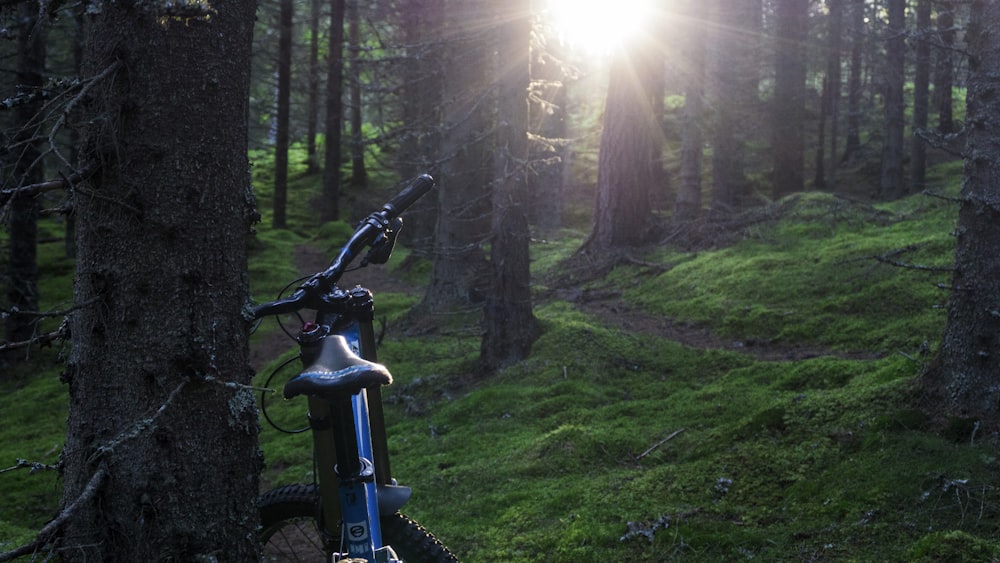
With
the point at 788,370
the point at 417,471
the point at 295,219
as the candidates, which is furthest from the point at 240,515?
the point at 295,219

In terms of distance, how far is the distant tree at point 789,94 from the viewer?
18.5 m

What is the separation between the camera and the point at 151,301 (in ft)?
9.65

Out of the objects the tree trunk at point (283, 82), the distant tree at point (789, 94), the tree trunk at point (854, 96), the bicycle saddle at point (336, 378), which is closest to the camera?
the bicycle saddle at point (336, 378)

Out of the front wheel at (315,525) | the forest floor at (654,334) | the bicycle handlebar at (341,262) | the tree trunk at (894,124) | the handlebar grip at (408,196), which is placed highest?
the tree trunk at (894,124)

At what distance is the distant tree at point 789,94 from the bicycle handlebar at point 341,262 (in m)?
17.3

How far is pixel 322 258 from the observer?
2089 cm

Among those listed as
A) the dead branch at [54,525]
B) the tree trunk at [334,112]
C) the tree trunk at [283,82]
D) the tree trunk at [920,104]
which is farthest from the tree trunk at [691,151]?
the dead branch at [54,525]

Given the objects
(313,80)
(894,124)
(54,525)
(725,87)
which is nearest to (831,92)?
(894,124)

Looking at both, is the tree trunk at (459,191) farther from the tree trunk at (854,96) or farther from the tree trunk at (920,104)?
the tree trunk at (854,96)

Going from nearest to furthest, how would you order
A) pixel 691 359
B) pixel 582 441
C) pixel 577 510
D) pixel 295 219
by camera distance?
pixel 577 510
pixel 582 441
pixel 691 359
pixel 295 219

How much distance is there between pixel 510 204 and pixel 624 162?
5676 millimetres

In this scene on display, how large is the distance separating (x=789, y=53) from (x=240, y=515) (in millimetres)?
18884

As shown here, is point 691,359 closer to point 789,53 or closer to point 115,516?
point 115,516

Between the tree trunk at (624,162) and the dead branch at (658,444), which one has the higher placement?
the tree trunk at (624,162)
